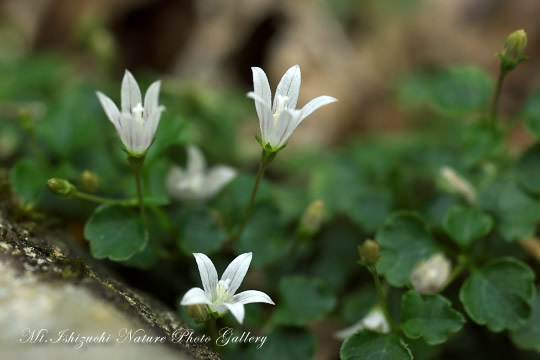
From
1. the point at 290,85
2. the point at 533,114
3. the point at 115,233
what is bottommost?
the point at 115,233

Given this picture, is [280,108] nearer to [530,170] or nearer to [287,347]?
[287,347]

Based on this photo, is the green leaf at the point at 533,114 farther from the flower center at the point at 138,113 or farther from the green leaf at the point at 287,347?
the flower center at the point at 138,113

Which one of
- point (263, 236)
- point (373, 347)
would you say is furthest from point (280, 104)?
point (373, 347)

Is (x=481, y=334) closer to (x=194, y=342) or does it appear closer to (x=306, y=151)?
→ (x=194, y=342)

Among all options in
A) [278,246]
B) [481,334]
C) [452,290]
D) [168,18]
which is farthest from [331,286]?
[168,18]

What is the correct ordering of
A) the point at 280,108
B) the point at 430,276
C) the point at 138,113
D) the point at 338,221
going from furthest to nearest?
the point at 338,221 → the point at 430,276 → the point at 280,108 → the point at 138,113

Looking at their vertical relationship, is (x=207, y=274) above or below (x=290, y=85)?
below
